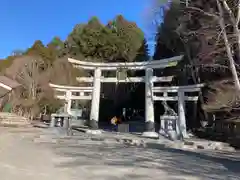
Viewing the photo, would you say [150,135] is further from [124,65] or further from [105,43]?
[105,43]

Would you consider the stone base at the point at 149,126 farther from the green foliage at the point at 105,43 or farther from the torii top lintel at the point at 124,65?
the green foliage at the point at 105,43

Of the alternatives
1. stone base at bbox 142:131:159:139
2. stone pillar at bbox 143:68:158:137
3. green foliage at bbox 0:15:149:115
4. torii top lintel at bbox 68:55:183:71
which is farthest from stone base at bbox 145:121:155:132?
green foliage at bbox 0:15:149:115

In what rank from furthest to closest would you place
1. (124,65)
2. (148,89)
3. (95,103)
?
(95,103) → (148,89) → (124,65)

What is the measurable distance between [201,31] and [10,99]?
17.2 meters

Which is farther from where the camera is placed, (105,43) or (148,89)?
Result: (105,43)

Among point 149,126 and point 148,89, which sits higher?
point 148,89

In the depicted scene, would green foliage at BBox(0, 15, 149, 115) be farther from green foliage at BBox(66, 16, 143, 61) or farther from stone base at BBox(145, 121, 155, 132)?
stone base at BBox(145, 121, 155, 132)

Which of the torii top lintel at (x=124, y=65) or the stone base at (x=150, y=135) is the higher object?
the torii top lintel at (x=124, y=65)

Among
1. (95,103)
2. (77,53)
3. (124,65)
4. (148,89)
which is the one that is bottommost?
(95,103)

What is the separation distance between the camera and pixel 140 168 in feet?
15.0

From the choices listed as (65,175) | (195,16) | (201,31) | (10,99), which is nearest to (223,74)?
(195,16)

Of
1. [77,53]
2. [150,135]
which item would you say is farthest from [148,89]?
[77,53]

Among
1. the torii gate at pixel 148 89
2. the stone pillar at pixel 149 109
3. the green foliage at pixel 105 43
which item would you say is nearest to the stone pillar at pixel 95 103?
the torii gate at pixel 148 89

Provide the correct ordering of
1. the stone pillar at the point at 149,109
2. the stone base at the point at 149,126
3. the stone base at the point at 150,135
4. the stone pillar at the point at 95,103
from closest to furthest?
the stone base at the point at 150,135 → the stone pillar at the point at 149,109 → the stone base at the point at 149,126 → the stone pillar at the point at 95,103
